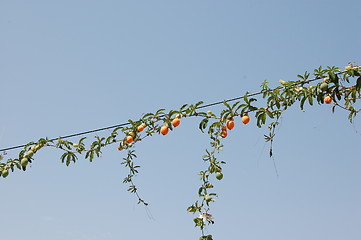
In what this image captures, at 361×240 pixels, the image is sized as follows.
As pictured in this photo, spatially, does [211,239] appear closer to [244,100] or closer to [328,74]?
[244,100]

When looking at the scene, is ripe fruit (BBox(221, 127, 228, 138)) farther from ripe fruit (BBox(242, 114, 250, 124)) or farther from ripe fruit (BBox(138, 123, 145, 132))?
ripe fruit (BBox(138, 123, 145, 132))

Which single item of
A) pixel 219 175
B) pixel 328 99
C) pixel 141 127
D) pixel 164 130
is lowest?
pixel 219 175

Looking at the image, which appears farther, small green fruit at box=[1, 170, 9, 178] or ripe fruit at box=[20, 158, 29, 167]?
small green fruit at box=[1, 170, 9, 178]

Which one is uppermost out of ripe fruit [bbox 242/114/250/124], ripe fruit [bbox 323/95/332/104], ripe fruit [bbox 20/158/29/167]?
ripe fruit [bbox 20/158/29/167]

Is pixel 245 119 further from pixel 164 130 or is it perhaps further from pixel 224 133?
pixel 164 130

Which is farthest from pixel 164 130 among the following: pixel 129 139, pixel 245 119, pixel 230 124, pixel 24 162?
pixel 24 162

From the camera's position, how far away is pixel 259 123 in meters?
2.52

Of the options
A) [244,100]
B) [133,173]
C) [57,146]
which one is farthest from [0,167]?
[244,100]

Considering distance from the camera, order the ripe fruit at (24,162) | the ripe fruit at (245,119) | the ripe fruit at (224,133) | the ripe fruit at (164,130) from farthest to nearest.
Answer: the ripe fruit at (24,162) < the ripe fruit at (164,130) < the ripe fruit at (224,133) < the ripe fruit at (245,119)

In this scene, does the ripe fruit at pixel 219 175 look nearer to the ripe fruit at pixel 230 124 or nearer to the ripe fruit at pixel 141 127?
the ripe fruit at pixel 230 124

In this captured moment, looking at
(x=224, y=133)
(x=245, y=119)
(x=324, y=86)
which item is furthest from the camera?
(x=224, y=133)

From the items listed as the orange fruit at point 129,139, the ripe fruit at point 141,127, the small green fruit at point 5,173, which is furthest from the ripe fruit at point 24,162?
the ripe fruit at point 141,127

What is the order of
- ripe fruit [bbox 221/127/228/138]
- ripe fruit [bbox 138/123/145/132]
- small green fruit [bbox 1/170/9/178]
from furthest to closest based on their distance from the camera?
1. small green fruit [bbox 1/170/9/178]
2. ripe fruit [bbox 138/123/145/132]
3. ripe fruit [bbox 221/127/228/138]

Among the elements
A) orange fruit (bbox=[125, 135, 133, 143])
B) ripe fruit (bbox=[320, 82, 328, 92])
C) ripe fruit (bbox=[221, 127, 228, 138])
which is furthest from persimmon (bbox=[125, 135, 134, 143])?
ripe fruit (bbox=[320, 82, 328, 92])
